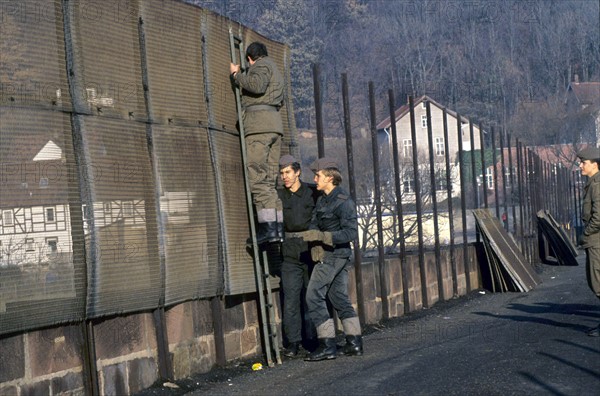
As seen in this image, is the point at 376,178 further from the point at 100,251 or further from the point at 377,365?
the point at 100,251

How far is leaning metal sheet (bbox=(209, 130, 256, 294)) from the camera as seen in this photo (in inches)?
428

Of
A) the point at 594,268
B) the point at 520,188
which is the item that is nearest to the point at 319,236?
the point at 594,268

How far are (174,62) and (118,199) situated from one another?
1.61 metres

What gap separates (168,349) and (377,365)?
182cm

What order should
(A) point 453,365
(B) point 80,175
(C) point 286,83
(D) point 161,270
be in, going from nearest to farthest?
(B) point 80,175 < (D) point 161,270 < (A) point 453,365 < (C) point 286,83

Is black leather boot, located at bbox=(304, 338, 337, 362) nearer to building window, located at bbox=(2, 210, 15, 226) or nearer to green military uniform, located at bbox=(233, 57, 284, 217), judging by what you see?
green military uniform, located at bbox=(233, 57, 284, 217)

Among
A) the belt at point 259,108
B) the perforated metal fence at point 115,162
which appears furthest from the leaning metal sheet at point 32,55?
the belt at point 259,108

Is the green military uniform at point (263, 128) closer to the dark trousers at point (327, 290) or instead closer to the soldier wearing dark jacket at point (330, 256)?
the soldier wearing dark jacket at point (330, 256)

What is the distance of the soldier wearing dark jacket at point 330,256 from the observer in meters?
11.1

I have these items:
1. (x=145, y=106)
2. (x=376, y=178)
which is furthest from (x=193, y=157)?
(x=376, y=178)

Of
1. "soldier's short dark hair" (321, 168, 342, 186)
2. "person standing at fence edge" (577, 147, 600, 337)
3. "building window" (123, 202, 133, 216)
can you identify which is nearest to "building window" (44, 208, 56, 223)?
"building window" (123, 202, 133, 216)

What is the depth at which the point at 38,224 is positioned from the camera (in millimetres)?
8102

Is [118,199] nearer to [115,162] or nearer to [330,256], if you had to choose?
[115,162]

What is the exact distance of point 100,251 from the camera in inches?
345
